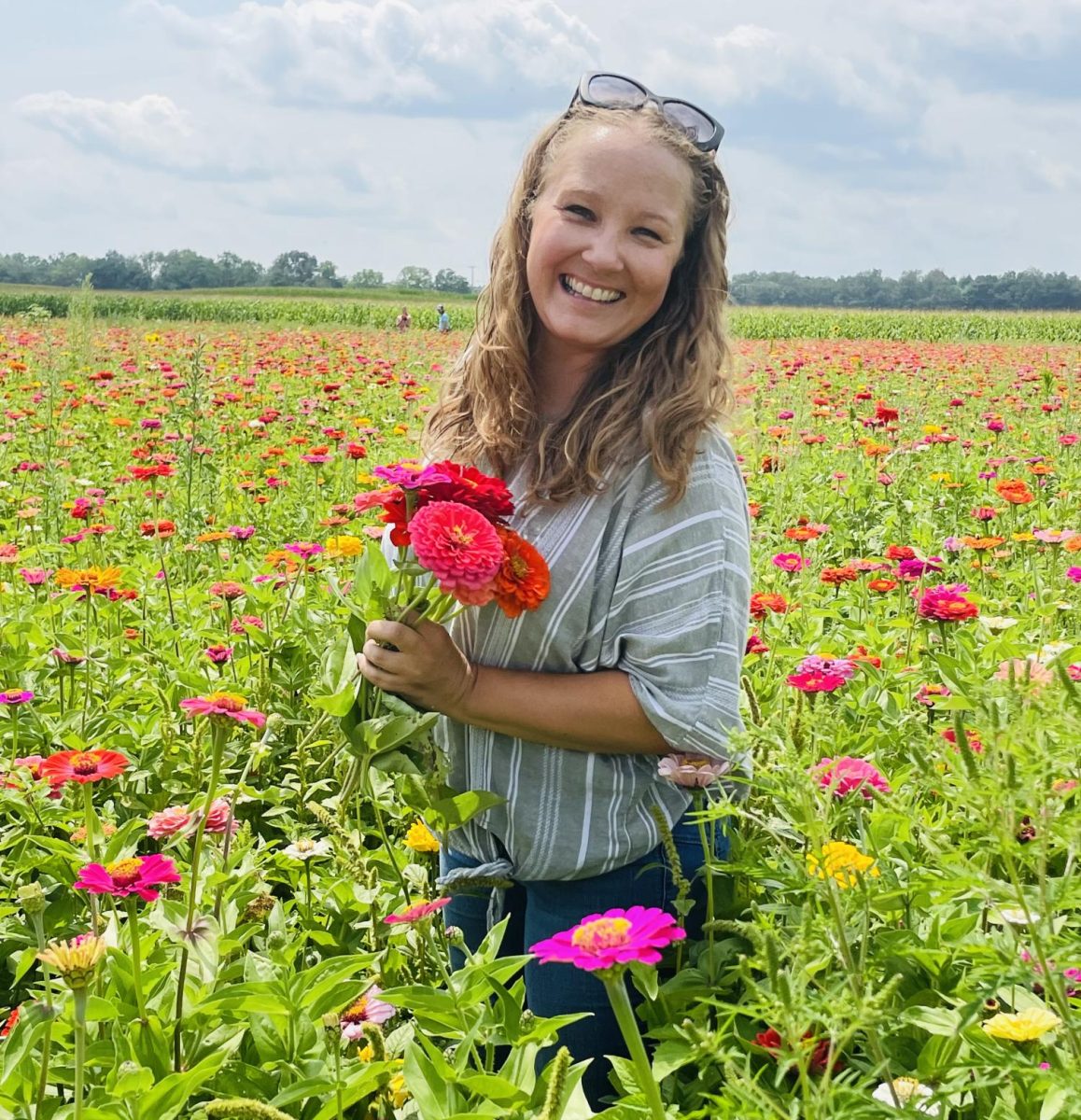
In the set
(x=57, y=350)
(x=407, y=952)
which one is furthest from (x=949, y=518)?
(x=57, y=350)

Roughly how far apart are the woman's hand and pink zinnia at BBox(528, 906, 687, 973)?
21.3 inches

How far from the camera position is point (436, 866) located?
80.2 inches

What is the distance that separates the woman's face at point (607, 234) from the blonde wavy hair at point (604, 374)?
0.13 feet

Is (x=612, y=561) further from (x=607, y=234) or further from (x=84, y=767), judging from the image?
(x=84, y=767)

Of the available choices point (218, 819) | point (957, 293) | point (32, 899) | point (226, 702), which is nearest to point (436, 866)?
point (218, 819)

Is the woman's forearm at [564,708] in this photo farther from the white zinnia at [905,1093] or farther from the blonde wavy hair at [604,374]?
the white zinnia at [905,1093]

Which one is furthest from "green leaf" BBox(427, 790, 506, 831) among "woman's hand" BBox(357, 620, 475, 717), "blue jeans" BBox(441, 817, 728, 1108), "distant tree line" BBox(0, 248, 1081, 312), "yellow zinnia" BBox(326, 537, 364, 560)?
"distant tree line" BBox(0, 248, 1081, 312)

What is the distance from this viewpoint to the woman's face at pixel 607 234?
1.60m

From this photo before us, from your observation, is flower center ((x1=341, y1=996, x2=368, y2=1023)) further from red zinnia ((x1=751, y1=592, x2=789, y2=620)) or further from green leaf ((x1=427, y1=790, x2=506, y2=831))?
red zinnia ((x1=751, y1=592, x2=789, y2=620))

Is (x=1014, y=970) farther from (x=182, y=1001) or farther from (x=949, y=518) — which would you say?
(x=949, y=518)

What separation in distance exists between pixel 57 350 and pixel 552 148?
8.02 m

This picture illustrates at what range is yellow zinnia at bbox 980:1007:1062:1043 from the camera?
1012mm

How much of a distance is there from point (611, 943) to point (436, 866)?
4.00 feet

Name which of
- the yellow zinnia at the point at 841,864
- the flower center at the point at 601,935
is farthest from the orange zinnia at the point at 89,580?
the flower center at the point at 601,935
